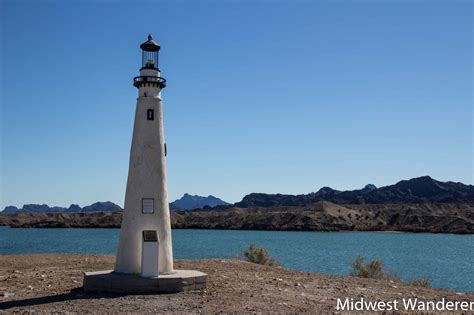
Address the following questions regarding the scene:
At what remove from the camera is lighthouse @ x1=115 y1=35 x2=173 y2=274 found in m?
17.5

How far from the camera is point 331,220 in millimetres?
125250

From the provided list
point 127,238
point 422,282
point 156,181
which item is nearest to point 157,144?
point 156,181

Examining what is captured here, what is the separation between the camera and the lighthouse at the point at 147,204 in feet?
55.7

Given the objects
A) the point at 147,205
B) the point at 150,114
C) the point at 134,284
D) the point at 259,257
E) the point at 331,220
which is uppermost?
the point at 150,114

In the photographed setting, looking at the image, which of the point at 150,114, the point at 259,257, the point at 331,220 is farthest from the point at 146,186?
the point at 331,220

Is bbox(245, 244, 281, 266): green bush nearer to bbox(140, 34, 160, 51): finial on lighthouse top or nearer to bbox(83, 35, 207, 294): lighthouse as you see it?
bbox(83, 35, 207, 294): lighthouse

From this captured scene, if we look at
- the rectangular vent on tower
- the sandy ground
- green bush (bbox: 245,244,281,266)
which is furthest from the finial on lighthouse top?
green bush (bbox: 245,244,281,266)

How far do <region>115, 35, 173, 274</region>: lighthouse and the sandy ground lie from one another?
6.20ft

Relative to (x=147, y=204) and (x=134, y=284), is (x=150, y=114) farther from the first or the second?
(x=134, y=284)

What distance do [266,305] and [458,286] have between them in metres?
20.3

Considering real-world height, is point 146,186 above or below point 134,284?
above

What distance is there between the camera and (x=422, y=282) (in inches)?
877

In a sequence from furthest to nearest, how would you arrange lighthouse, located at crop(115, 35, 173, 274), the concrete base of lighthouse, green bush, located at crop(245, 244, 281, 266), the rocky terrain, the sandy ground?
the rocky terrain < green bush, located at crop(245, 244, 281, 266) < lighthouse, located at crop(115, 35, 173, 274) < the concrete base of lighthouse < the sandy ground

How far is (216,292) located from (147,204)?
3.61m
